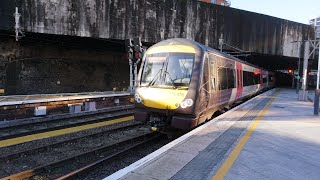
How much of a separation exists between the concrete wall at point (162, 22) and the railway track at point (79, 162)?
11827 mm

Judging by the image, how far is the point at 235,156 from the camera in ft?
18.7

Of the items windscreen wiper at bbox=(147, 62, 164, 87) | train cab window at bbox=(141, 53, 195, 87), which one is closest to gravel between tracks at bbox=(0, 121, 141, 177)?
windscreen wiper at bbox=(147, 62, 164, 87)

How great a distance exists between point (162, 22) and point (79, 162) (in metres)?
17.6

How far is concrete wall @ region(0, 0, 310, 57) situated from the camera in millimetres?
18281

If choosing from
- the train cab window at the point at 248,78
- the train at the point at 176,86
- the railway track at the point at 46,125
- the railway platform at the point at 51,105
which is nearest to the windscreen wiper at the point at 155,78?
the train at the point at 176,86

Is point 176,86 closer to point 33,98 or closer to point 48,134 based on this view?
point 48,134

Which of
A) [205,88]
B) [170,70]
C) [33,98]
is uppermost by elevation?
[170,70]

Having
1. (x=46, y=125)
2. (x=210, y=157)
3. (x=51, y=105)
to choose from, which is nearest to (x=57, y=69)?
(x=51, y=105)

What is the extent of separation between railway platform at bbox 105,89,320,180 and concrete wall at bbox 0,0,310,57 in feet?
44.1

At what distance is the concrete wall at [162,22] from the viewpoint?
18.3m

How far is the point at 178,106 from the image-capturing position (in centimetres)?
851

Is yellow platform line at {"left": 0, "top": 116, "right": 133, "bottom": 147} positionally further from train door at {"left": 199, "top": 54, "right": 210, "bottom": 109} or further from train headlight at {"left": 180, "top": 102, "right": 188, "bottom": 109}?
train door at {"left": 199, "top": 54, "right": 210, "bottom": 109}

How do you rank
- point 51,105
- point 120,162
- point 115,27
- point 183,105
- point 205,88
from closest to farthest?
point 120,162, point 183,105, point 205,88, point 51,105, point 115,27

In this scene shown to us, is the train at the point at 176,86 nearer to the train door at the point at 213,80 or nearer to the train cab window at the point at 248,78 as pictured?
the train door at the point at 213,80
